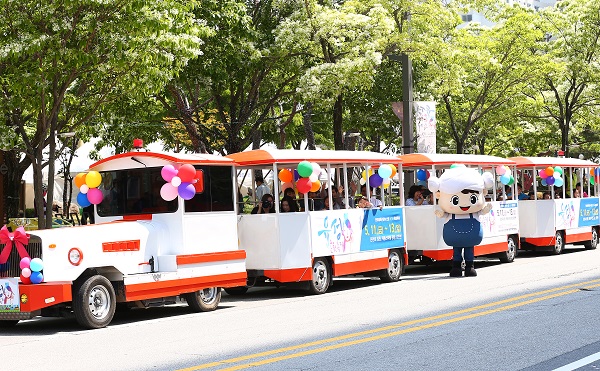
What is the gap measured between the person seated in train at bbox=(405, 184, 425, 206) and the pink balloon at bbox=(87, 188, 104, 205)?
8.44m

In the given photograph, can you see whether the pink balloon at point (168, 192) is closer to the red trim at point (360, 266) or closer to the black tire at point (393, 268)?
the red trim at point (360, 266)

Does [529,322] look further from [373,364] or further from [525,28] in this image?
[525,28]

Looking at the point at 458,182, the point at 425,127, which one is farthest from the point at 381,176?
the point at 425,127

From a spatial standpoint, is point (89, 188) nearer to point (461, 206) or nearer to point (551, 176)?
point (461, 206)

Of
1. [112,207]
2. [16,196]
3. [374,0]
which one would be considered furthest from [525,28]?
[112,207]

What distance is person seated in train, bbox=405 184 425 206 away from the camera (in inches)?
847

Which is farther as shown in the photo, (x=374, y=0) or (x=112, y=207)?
(x=374, y=0)

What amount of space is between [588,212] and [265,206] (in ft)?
47.3

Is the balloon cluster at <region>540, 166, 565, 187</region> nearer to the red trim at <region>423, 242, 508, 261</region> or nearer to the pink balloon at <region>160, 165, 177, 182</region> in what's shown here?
the red trim at <region>423, 242, 508, 261</region>

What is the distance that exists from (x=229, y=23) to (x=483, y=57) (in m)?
11.0

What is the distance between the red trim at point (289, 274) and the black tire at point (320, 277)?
219 millimetres

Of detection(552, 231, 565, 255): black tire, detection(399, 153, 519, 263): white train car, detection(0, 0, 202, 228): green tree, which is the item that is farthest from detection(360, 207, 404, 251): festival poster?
detection(552, 231, 565, 255): black tire

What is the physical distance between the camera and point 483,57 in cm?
3288

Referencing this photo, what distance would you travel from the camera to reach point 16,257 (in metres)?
13.1
